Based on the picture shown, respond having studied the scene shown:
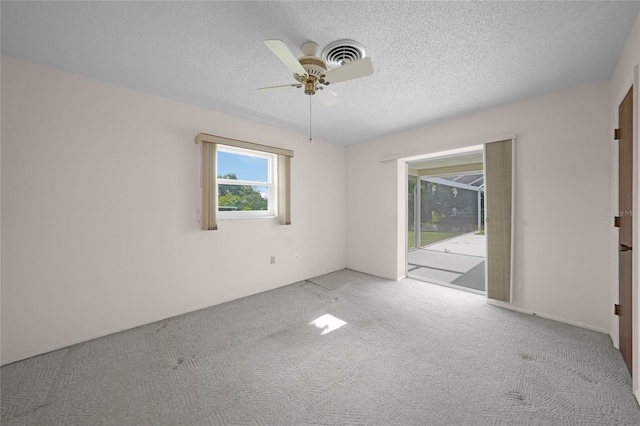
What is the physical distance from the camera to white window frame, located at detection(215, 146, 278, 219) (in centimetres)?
314

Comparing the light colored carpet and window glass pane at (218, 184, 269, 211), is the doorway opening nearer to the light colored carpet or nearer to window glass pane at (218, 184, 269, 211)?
the light colored carpet

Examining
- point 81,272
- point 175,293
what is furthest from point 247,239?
point 81,272

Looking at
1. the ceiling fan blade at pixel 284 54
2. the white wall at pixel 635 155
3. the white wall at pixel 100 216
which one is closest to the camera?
the ceiling fan blade at pixel 284 54

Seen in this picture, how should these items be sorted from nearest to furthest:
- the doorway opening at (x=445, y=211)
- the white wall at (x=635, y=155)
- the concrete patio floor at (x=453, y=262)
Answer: the white wall at (x=635, y=155) < the concrete patio floor at (x=453, y=262) < the doorway opening at (x=445, y=211)

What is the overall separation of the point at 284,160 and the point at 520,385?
3.33 m

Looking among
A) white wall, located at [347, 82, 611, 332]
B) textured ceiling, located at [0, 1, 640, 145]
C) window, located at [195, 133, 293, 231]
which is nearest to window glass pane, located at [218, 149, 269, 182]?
window, located at [195, 133, 293, 231]

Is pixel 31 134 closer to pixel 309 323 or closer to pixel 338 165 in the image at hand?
pixel 309 323

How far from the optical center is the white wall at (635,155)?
1.50 metres

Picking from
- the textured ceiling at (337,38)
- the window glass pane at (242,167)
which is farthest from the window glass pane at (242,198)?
the textured ceiling at (337,38)

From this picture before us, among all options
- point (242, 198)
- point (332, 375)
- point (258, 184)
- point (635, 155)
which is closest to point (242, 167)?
point (258, 184)

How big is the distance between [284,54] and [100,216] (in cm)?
226

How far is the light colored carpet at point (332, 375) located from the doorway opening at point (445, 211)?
2.08 m

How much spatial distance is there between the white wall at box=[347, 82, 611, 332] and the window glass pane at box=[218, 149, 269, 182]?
262 cm

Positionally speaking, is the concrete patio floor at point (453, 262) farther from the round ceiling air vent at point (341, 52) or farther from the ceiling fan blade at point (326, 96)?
the round ceiling air vent at point (341, 52)
